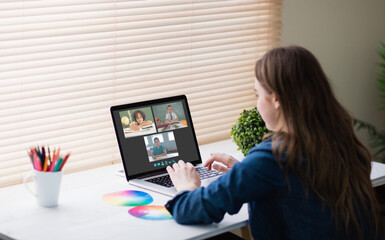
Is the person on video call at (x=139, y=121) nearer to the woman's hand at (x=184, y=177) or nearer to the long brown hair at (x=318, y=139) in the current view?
the woman's hand at (x=184, y=177)

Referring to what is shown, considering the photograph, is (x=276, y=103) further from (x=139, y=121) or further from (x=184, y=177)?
(x=139, y=121)

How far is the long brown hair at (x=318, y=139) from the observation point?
1418 mm

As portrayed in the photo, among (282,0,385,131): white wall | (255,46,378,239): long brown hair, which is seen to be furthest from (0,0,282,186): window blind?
(255,46,378,239): long brown hair

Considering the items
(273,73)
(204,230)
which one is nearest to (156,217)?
(204,230)

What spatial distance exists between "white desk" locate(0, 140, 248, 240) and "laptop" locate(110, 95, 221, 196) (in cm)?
8

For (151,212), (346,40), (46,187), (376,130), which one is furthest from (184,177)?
(376,130)

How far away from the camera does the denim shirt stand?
4.64 ft

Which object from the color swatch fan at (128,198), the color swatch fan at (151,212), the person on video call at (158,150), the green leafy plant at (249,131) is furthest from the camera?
the green leafy plant at (249,131)

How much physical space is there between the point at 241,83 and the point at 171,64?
0.43 meters

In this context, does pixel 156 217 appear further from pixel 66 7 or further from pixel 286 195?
pixel 66 7

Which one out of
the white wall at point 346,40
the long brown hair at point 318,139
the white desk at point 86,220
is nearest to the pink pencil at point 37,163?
the white desk at point 86,220

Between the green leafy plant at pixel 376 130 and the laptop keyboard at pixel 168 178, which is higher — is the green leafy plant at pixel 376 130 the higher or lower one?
the lower one

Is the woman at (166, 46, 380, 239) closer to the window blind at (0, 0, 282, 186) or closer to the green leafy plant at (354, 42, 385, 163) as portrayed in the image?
the window blind at (0, 0, 282, 186)

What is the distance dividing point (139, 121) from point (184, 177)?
35cm
